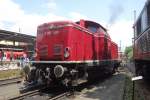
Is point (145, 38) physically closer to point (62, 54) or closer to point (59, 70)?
point (62, 54)

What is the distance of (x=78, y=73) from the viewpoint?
1321cm

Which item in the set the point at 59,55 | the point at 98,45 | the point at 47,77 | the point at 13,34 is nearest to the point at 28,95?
the point at 47,77

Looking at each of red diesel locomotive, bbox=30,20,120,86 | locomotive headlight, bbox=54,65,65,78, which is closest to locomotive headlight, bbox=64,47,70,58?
red diesel locomotive, bbox=30,20,120,86

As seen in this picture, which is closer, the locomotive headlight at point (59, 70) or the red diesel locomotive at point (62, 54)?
the locomotive headlight at point (59, 70)

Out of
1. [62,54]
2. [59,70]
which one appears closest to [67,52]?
[62,54]

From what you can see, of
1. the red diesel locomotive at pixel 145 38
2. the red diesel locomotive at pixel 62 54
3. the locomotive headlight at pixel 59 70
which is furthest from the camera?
the red diesel locomotive at pixel 62 54

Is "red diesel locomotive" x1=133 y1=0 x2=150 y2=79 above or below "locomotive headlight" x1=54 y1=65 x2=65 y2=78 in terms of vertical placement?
above

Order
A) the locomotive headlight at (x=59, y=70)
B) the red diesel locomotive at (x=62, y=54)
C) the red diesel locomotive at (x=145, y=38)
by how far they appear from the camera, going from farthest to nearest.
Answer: the red diesel locomotive at (x=62, y=54), the locomotive headlight at (x=59, y=70), the red diesel locomotive at (x=145, y=38)

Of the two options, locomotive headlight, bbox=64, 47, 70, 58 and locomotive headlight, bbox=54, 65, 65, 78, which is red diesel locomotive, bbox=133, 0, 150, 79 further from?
locomotive headlight, bbox=54, 65, 65, 78

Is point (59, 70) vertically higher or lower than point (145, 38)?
lower

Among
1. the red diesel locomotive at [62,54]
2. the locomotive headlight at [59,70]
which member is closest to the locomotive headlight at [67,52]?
the red diesel locomotive at [62,54]

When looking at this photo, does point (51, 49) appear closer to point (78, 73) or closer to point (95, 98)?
point (78, 73)

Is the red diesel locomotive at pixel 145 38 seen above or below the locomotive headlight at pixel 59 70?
above

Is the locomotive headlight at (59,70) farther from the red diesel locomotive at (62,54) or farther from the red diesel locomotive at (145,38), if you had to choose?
the red diesel locomotive at (145,38)
